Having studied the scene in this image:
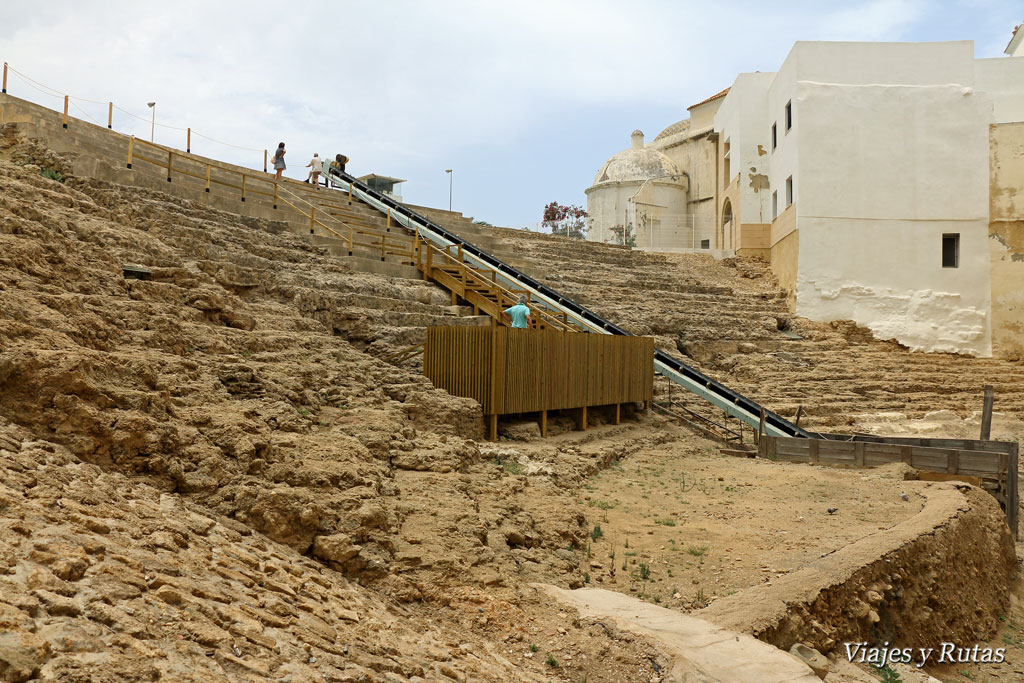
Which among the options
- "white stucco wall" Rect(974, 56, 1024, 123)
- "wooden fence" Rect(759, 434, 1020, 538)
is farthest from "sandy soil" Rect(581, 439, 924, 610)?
"white stucco wall" Rect(974, 56, 1024, 123)

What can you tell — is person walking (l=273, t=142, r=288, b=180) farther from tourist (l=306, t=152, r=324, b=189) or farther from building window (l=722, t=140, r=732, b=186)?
building window (l=722, t=140, r=732, b=186)

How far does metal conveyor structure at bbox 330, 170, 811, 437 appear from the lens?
50.0ft

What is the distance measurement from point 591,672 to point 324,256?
11.5 meters

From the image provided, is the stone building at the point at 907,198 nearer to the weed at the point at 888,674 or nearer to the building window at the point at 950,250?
the building window at the point at 950,250

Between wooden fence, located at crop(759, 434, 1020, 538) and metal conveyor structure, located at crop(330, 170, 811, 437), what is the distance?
1.43 meters

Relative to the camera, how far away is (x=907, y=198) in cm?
2445

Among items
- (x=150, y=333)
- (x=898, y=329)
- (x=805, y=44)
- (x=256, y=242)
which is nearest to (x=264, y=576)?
(x=150, y=333)

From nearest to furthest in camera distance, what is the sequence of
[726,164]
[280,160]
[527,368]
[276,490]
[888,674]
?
[276,490] → [888,674] → [527,368] → [280,160] → [726,164]

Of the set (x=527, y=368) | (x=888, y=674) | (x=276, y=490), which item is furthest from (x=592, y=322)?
→ (x=276, y=490)

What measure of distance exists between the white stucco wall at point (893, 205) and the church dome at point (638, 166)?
16.3 metres

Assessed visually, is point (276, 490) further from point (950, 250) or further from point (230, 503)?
point (950, 250)

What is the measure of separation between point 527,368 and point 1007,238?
65.0 feet

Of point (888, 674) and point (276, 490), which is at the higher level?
point (276, 490)

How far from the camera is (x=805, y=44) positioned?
2488cm
